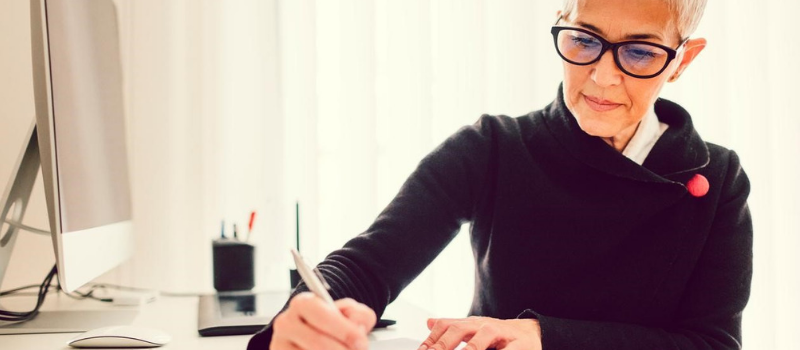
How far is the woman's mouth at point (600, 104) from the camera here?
0.98 m

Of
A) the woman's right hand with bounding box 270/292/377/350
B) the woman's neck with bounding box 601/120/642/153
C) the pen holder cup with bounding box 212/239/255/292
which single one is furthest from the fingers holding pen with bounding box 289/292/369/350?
the pen holder cup with bounding box 212/239/255/292

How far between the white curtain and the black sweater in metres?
0.67

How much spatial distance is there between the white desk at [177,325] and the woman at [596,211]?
117 millimetres

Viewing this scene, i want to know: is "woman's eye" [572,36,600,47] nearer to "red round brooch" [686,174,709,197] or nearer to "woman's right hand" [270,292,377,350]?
"red round brooch" [686,174,709,197]

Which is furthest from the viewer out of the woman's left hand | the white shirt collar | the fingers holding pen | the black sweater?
the white shirt collar

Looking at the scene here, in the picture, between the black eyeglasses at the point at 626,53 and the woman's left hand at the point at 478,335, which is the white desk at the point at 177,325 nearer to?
the woman's left hand at the point at 478,335

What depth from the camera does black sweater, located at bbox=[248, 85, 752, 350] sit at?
98cm

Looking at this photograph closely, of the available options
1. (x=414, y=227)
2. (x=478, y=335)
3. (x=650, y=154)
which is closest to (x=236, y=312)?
(x=414, y=227)

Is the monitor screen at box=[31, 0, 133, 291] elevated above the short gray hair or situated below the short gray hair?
below

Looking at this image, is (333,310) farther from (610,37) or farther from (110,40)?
(110,40)

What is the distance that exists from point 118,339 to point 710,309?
844 millimetres

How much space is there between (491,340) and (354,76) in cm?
109

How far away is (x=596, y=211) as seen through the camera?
104cm

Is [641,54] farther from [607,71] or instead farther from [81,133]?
[81,133]
